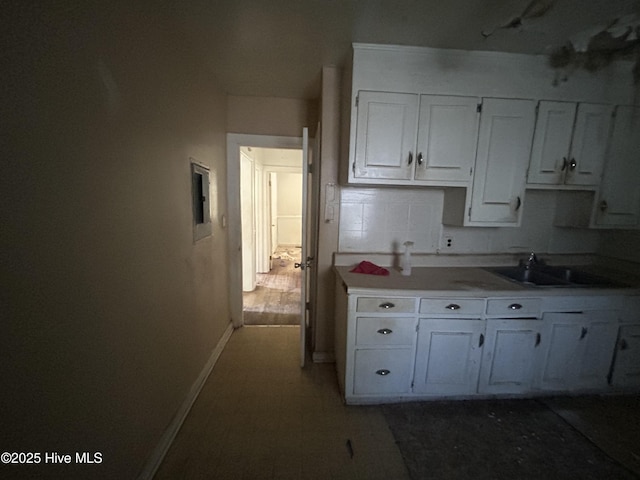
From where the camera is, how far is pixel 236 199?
2688 mm

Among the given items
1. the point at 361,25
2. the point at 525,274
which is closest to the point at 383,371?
the point at 525,274

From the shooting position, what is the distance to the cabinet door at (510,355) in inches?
68.0

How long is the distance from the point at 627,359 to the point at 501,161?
1689 millimetres

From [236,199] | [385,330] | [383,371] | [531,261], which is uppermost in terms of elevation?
[236,199]

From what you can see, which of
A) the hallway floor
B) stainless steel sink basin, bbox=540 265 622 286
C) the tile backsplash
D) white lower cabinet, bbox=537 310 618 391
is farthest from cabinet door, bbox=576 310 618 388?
the tile backsplash

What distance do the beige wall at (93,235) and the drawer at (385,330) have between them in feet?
3.89

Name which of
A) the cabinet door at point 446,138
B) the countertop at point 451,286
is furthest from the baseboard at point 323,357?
the cabinet door at point 446,138

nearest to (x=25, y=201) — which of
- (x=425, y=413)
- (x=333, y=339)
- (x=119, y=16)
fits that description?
(x=119, y=16)

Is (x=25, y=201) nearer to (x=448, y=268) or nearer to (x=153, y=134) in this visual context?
(x=153, y=134)

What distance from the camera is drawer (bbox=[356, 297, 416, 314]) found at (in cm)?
167

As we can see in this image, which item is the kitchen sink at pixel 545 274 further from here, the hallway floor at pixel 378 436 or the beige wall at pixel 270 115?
the beige wall at pixel 270 115

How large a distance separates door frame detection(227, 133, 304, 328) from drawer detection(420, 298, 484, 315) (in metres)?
1.22

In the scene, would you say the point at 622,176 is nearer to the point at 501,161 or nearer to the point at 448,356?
the point at 501,161

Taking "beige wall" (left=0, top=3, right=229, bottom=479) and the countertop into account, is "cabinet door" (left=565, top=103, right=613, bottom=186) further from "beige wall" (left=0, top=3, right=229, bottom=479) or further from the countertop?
"beige wall" (left=0, top=3, right=229, bottom=479)
